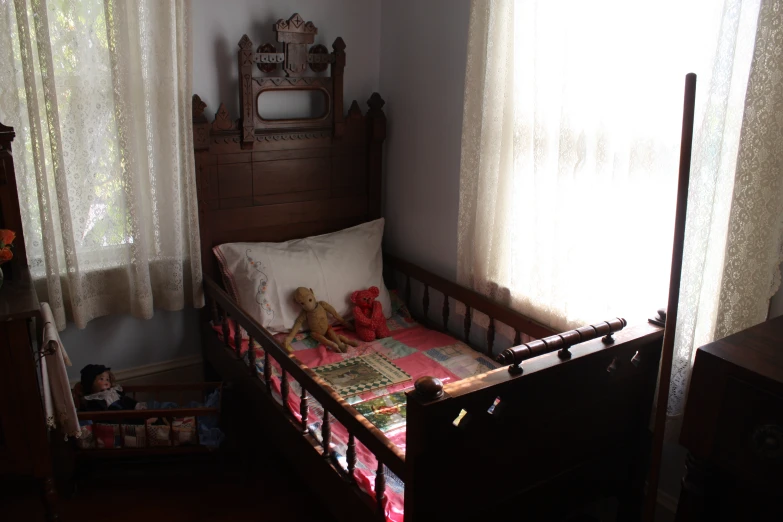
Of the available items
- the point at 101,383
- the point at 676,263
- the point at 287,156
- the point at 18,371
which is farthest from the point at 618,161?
the point at 101,383

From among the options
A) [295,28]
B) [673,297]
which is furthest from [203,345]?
[673,297]

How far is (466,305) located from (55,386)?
1.41m

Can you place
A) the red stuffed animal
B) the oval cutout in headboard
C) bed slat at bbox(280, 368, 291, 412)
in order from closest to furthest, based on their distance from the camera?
bed slat at bbox(280, 368, 291, 412)
the red stuffed animal
the oval cutout in headboard

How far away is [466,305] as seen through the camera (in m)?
2.60

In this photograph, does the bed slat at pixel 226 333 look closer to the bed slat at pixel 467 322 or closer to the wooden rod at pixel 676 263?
the bed slat at pixel 467 322

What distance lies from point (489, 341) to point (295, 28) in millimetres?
1410

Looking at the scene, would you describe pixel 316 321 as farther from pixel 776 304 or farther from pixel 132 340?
pixel 776 304

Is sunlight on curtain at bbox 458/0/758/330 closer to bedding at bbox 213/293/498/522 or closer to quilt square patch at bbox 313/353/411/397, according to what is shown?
bedding at bbox 213/293/498/522

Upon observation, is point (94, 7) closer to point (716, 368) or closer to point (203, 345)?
point (203, 345)

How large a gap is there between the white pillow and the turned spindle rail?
3.97 feet

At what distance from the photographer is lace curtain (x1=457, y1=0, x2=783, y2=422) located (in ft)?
5.19

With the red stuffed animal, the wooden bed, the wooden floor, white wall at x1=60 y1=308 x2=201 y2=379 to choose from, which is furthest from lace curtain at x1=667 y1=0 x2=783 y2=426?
white wall at x1=60 y1=308 x2=201 y2=379

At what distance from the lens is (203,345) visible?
2906mm

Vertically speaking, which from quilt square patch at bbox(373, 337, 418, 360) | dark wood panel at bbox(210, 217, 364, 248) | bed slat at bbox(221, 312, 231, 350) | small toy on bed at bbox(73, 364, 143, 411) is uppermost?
dark wood panel at bbox(210, 217, 364, 248)
